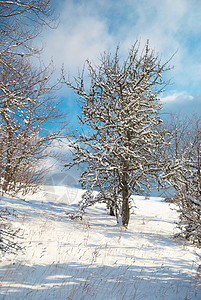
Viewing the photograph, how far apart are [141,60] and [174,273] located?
7777mm

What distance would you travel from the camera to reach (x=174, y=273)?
3.88 metres

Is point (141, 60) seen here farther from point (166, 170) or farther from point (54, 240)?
point (54, 240)

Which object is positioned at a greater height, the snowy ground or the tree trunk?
the tree trunk

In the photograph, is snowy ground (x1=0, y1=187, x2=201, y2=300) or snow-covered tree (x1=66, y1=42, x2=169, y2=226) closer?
snowy ground (x1=0, y1=187, x2=201, y2=300)

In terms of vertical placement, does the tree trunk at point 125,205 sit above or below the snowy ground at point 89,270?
above

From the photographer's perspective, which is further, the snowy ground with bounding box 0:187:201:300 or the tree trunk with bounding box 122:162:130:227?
the tree trunk with bounding box 122:162:130:227

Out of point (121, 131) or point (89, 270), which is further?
point (121, 131)

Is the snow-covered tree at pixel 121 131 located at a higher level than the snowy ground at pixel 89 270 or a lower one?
higher

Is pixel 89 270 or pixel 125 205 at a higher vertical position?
pixel 125 205

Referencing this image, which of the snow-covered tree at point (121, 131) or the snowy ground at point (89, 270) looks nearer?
the snowy ground at point (89, 270)

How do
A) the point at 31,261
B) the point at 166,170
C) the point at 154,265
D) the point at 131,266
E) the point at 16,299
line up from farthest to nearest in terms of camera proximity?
the point at 166,170 < the point at 154,265 < the point at 131,266 < the point at 31,261 < the point at 16,299

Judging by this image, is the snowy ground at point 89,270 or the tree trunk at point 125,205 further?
the tree trunk at point 125,205

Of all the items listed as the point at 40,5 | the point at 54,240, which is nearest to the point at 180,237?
the point at 54,240

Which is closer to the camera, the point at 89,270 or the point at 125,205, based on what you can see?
the point at 89,270
